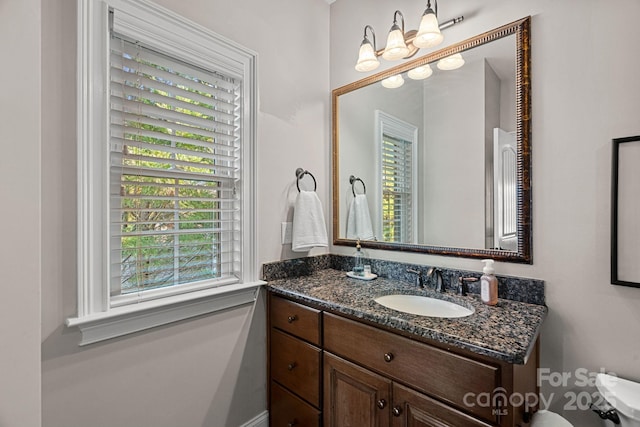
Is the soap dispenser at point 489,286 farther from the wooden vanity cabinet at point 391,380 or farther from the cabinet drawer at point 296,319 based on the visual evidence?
the cabinet drawer at point 296,319

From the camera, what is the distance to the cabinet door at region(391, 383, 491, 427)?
39.0 inches

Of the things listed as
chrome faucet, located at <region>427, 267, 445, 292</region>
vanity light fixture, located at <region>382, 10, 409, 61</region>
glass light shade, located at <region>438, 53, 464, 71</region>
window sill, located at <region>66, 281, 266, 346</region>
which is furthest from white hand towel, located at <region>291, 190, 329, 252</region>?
glass light shade, located at <region>438, 53, 464, 71</region>

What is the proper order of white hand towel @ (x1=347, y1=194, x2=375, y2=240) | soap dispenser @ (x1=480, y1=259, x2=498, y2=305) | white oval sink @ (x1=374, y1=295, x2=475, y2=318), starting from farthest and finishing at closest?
white hand towel @ (x1=347, y1=194, x2=375, y2=240), white oval sink @ (x1=374, y1=295, x2=475, y2=318), soap dispenser @ (x1=480, y1=259, x2=498, y2=305)

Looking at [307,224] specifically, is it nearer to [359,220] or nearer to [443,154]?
[359,220]

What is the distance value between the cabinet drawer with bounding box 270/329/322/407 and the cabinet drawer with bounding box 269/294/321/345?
40 millimetres

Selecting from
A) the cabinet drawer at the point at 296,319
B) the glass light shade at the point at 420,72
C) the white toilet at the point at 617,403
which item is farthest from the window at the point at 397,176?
the white toilet at the point at 617,403

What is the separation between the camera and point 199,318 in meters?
1.50

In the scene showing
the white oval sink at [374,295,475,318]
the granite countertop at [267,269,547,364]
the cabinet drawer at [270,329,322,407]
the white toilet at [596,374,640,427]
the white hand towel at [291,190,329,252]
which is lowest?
the cabinet drawer at [270,329,322,407]

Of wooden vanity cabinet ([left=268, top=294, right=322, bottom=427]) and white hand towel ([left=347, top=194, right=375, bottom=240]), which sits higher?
white hand towel ([left=347, top=194, right=375, bottom=240])

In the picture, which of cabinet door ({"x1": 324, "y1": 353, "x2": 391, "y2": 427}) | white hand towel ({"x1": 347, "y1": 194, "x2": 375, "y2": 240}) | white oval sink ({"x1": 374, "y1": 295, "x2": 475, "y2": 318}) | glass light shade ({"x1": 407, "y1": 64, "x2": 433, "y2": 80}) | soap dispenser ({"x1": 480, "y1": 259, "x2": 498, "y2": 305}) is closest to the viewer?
cabinet door ({"x1": 324, "y1": 353, "x2": 391, "y2": 427})

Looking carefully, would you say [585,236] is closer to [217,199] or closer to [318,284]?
[318,284]

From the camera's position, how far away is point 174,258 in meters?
1.45

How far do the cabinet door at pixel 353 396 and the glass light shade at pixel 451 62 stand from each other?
1506 millimetres

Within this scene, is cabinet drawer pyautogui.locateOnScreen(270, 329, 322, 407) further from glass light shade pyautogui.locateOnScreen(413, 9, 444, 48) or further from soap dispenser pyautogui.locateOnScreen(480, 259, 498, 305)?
glass light shade pyautogui.locateOnScreen(413, 9, 444, 48)
